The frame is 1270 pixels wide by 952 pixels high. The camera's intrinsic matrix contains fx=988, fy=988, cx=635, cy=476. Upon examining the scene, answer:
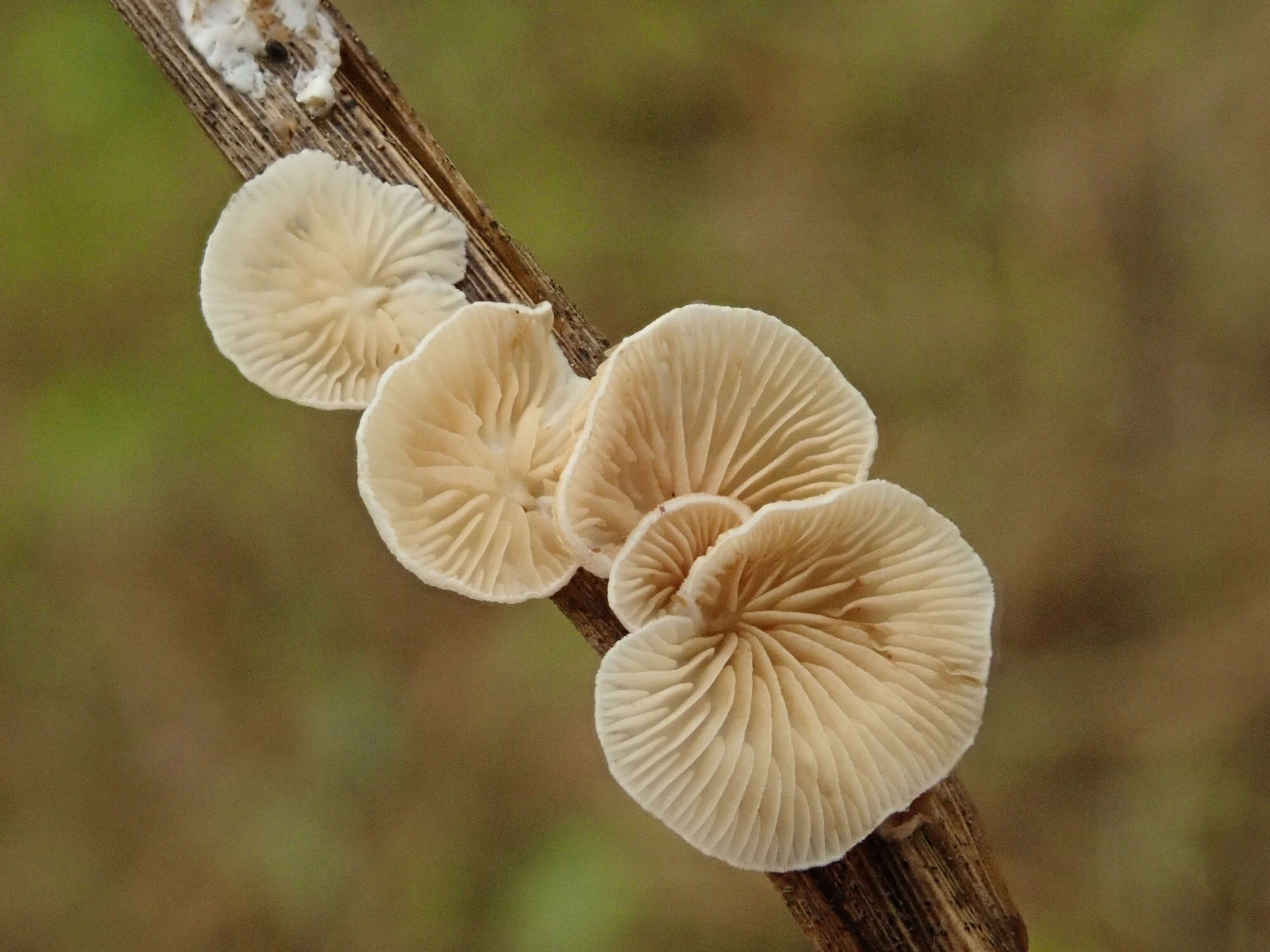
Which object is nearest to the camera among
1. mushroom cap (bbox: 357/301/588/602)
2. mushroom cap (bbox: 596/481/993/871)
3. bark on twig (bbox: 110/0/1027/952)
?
mushroom cap (bbox: 596/481/993/871)

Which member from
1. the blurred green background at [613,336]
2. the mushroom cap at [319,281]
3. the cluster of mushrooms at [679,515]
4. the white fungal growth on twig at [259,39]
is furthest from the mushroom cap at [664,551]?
the blurred green background at [613,336]

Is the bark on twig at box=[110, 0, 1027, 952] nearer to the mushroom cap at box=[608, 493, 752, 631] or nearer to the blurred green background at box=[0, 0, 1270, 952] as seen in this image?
the mushroom cap at box=[608, 493, 752, 631]

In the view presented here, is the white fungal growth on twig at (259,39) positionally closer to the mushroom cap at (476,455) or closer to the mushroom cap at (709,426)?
the mushroom cap at (476,455)

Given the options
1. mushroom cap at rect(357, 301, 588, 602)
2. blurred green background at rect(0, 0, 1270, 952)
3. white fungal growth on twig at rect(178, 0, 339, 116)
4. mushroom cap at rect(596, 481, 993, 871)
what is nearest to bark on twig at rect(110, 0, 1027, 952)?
white fungal growth on twig at rect(178, 0, 339, 116)

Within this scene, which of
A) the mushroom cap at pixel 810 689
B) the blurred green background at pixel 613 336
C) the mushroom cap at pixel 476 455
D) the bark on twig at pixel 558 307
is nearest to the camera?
the mushroom cap at pixel 810 689

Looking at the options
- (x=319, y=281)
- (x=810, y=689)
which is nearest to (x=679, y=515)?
(x=810, y=689)

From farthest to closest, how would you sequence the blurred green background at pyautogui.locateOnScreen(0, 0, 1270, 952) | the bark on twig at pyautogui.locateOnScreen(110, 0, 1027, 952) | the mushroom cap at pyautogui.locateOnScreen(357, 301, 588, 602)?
the blurred green background at pyautogui.locateOnScreen(0, 0, 1270, 952)
the bark on twig at pyautogui.locateOnScreen(110, 0, 1027, 952)
the mushroom cap at pyautogui.locateOnScreen(357, 301, 588, 602)

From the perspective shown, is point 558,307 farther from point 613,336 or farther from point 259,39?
point 613,336
